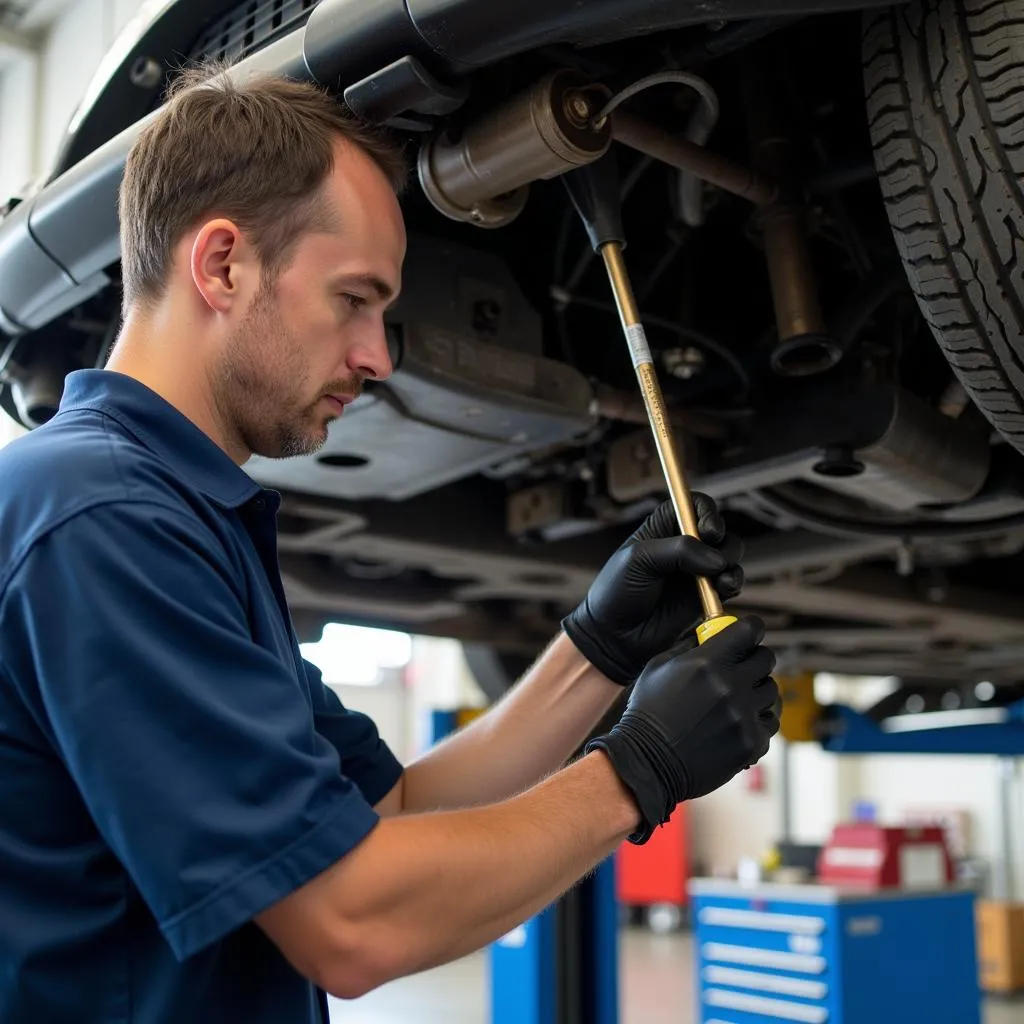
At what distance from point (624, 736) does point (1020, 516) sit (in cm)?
98

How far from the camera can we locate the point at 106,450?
0.70 m

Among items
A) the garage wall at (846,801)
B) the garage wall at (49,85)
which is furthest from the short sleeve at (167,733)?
the garage wall at (846,801)

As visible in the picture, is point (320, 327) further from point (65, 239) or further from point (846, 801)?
point (846, 801)

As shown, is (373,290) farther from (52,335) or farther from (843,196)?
(52,335)

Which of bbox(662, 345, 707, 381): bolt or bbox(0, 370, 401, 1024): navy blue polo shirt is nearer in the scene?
bbox(0, 370, 401, 1024): navy blue polo shirt

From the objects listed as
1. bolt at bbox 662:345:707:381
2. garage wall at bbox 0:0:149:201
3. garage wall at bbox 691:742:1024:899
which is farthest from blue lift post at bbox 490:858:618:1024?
garage wall at bbox 691:742:1024:899

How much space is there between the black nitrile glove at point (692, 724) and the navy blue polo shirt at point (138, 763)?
220 millimetres

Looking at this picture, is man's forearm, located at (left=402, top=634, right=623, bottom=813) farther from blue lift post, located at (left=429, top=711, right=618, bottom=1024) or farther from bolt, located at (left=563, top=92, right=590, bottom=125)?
blue lift post, located at (left=429, top=711, right=618, bottom=1024)

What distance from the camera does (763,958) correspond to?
3.53 m

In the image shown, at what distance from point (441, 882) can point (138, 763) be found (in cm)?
19

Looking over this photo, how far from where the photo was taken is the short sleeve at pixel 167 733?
610mm

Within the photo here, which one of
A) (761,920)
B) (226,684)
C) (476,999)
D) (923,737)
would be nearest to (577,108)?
(226,684)

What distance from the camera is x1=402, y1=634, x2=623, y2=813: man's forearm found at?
1.16 meters

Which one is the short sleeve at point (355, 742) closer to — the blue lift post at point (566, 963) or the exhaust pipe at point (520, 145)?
the exhaust pipe at point (520, 145)
